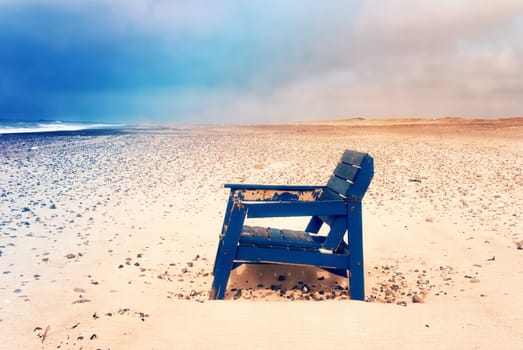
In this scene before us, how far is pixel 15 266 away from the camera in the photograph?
5555 millimetres

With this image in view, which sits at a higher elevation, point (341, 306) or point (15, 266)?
point (341, 306)

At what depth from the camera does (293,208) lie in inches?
182

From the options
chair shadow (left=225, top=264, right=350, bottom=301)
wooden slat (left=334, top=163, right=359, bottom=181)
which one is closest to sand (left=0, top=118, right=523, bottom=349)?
chair shadow (left=225, top=264, right=350, bottom=301)

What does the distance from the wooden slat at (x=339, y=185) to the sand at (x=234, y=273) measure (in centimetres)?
114

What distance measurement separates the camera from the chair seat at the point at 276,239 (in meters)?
4.78

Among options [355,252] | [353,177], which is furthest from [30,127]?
[355,252]

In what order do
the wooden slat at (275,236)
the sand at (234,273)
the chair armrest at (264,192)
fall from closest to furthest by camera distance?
the sand at (234,273) < the wooden slat at (275,236) < the chair armrest at (264,192)

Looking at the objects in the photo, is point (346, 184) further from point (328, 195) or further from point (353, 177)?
point (328, 195)

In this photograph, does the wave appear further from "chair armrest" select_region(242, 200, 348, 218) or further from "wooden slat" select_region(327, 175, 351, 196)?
"chair armrest" select_region(242, 200, 348, 218)

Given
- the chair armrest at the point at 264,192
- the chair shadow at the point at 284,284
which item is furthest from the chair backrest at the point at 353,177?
the chair shadow at the point at 284,284

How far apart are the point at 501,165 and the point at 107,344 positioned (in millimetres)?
13718

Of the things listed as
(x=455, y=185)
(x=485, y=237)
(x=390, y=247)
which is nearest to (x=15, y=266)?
(x=390, y=247)

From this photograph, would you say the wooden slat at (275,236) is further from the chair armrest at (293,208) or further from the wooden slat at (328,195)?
the wooden slat at (328,195)

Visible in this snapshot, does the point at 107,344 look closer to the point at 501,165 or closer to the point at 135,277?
the point at 135,277
